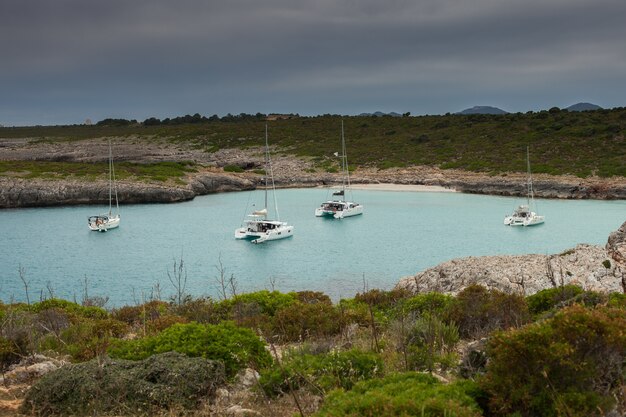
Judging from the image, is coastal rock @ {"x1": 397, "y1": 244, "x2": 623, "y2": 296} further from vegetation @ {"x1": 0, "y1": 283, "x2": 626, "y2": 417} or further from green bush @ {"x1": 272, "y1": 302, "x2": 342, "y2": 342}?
green bush @ {"x1": 272, "y1": 302, "x2": 342, "y2": 342}

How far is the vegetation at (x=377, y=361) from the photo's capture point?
5508 millimetres

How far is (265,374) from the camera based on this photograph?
7.70m

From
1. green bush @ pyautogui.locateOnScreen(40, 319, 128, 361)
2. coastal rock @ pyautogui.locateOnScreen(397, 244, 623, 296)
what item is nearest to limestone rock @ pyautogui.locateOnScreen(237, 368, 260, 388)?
green bush @ pyautogui.locateOnScreen(40, 319, 128, 361)

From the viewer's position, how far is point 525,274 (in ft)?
55.6

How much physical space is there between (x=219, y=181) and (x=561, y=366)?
3078 inches

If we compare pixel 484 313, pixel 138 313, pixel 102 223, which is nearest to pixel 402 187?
pixel 102 223

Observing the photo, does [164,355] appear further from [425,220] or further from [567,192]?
[567,192]

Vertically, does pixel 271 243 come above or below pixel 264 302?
below

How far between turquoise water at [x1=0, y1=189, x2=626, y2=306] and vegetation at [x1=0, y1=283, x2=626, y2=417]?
1276 cm

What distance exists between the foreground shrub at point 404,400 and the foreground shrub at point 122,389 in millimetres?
2109

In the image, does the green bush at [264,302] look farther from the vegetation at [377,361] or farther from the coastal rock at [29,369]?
the coastal rock at [29,369]

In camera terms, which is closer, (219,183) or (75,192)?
(75,192)

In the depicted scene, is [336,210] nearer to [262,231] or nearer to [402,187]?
[262,231]

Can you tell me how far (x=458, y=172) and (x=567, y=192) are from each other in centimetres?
1653
